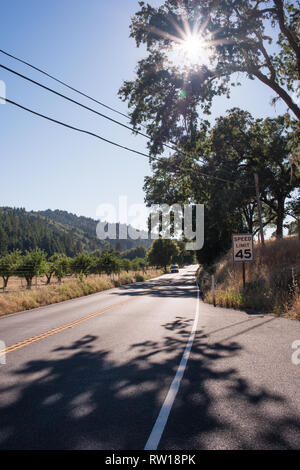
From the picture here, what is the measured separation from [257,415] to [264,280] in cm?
1211

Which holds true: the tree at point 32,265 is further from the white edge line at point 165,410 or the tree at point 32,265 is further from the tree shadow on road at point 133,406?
the white edge line at point 165,410

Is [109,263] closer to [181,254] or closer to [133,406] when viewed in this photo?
[133,406]

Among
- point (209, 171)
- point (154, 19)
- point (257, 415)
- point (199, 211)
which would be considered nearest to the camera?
point (257, 415)

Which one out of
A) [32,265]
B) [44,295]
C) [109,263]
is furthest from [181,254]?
[44,295]

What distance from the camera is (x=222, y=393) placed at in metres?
4.53

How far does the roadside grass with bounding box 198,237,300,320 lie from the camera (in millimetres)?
12086

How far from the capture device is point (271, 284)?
14.2 meters

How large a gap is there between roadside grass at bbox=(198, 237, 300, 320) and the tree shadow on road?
626 centimetres

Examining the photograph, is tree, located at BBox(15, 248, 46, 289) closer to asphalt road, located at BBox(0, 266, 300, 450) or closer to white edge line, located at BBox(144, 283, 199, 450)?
asphalt road, located at BBox(0, 266, 300, 450)

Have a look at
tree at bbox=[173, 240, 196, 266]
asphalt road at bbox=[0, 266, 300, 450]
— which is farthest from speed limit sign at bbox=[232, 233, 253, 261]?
A: tree at bbox=[173, 240, 196, 266]

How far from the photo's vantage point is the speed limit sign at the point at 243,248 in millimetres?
15078

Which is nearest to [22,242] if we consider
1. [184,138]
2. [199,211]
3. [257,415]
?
[199,211]

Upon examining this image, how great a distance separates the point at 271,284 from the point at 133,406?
11.4 m
